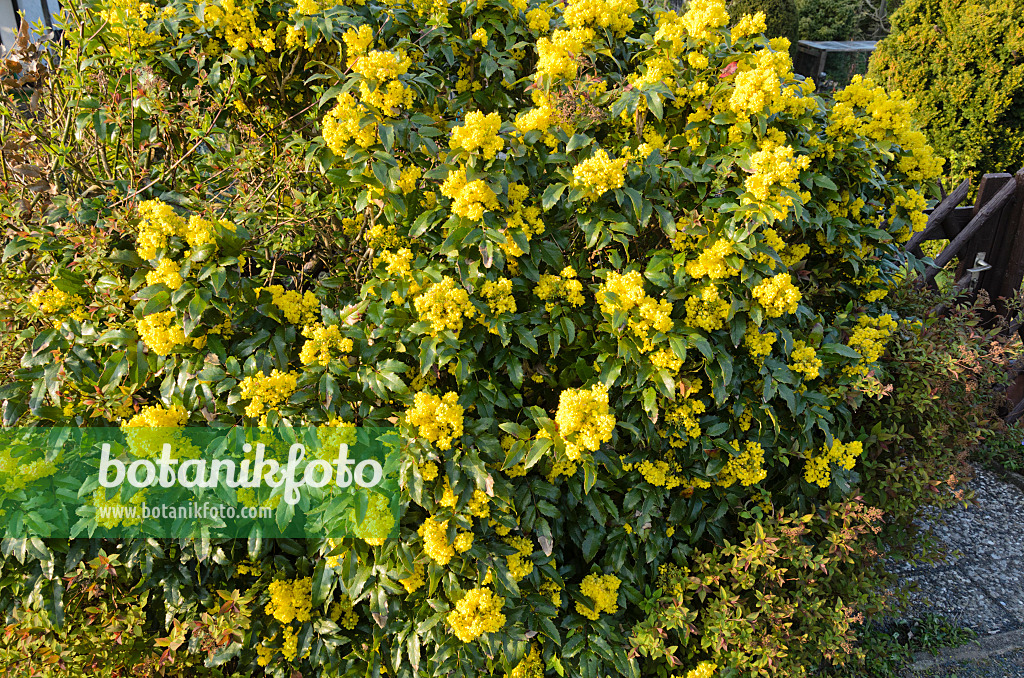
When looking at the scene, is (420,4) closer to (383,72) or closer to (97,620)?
(383,72)

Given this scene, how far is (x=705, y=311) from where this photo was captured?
88.4 inches

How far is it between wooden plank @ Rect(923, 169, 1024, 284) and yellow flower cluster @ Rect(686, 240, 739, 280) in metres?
2.81

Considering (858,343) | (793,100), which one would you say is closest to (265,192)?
(793,100)

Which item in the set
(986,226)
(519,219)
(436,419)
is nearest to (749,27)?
(519,219)

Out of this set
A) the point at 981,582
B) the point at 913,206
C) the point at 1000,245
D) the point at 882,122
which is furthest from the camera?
the point at 1000,245

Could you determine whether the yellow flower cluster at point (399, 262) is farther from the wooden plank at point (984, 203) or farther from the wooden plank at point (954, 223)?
the wooden plank at point (984, 203)

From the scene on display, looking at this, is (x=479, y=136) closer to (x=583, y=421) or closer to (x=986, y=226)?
(x=583, y=421)

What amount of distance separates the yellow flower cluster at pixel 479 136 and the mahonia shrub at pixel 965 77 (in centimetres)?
542

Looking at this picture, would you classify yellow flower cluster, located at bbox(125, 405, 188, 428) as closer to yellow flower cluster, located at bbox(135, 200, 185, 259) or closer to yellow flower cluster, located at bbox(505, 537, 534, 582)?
yellow flower cluster, located at bbox(135, 200, 185, 259)

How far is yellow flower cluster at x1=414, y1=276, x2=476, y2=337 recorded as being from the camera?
6.94 feet

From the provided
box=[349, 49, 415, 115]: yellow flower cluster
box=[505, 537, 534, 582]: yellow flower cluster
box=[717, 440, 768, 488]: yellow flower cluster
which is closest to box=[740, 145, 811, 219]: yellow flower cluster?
box=[717, 440, 768, 488]: yellow flower cluster

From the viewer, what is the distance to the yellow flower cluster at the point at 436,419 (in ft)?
6.75

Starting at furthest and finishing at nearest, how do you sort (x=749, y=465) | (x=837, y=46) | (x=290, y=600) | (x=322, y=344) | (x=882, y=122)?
(x=837, y=46) → (x=882, y=122) → (x=749, y=465) → (x=290, y=600) → (x=322, y=344)

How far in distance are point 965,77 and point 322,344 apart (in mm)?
6213
